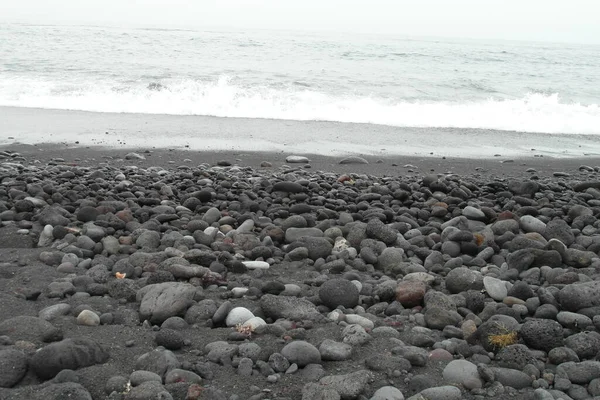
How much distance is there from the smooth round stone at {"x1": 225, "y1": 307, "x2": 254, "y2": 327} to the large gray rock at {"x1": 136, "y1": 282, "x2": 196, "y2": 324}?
27 cm

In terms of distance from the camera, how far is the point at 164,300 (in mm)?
3131

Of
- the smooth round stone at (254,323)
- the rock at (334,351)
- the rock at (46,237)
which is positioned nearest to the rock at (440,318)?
the rock at (334,351)

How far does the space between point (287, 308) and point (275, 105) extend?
9.52 m

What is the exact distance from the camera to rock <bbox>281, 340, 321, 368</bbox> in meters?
2.63

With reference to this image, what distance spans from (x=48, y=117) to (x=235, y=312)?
8866 mm

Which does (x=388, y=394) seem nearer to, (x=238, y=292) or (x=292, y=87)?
(x=238, y=292)

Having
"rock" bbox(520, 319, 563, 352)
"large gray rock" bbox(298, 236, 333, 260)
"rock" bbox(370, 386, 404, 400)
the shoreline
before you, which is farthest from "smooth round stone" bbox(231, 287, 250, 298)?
the shoreline

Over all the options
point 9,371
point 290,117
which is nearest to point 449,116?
point 290,117

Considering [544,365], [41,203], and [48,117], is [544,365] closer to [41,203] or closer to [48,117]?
[41,203]

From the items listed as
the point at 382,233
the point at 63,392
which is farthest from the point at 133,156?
the point at 63,392

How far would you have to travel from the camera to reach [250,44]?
85.5 feet

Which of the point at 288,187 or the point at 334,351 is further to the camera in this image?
the point at 288,187

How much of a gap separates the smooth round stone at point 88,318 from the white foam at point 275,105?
29.6 ft

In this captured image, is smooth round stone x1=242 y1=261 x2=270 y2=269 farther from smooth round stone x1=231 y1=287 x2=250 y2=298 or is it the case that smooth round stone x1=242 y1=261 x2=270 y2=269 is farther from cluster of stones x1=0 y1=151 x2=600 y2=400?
smooth round stone x1=231 y1=287 x2=250 y2=298
